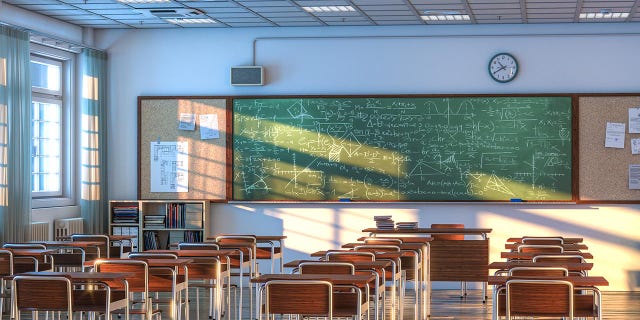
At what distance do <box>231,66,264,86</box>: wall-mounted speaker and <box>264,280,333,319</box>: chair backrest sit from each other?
25.0ft

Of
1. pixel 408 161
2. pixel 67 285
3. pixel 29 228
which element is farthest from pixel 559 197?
pixel 67 285

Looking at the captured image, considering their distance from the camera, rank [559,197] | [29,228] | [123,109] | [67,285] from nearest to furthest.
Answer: [67,285] → [29,228] → [559,197] → [123,109]

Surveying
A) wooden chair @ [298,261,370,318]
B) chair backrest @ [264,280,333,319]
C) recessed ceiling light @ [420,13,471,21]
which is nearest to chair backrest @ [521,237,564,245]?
recessed ceiling light @ [420,13,471,21]

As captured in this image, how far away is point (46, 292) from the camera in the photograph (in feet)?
21.3

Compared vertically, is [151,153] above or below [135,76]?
below

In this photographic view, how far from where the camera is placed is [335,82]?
1355 cm

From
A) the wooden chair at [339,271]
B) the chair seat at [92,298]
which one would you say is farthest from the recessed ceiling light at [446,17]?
the chair seat at [92,298]

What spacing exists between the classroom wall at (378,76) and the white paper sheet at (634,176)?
0.27m

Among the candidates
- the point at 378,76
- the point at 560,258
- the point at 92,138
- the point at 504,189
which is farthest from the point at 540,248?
the point at 92,138

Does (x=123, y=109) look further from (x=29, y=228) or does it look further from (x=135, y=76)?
(x=29, y=228)

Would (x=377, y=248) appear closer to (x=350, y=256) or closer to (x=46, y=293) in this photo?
(x=350, y=256)

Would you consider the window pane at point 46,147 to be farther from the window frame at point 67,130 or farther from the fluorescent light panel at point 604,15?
the fluorescent light panel at point 604,15

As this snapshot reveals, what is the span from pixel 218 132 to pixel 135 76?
137cm

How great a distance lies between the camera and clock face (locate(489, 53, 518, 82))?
43.4ft
